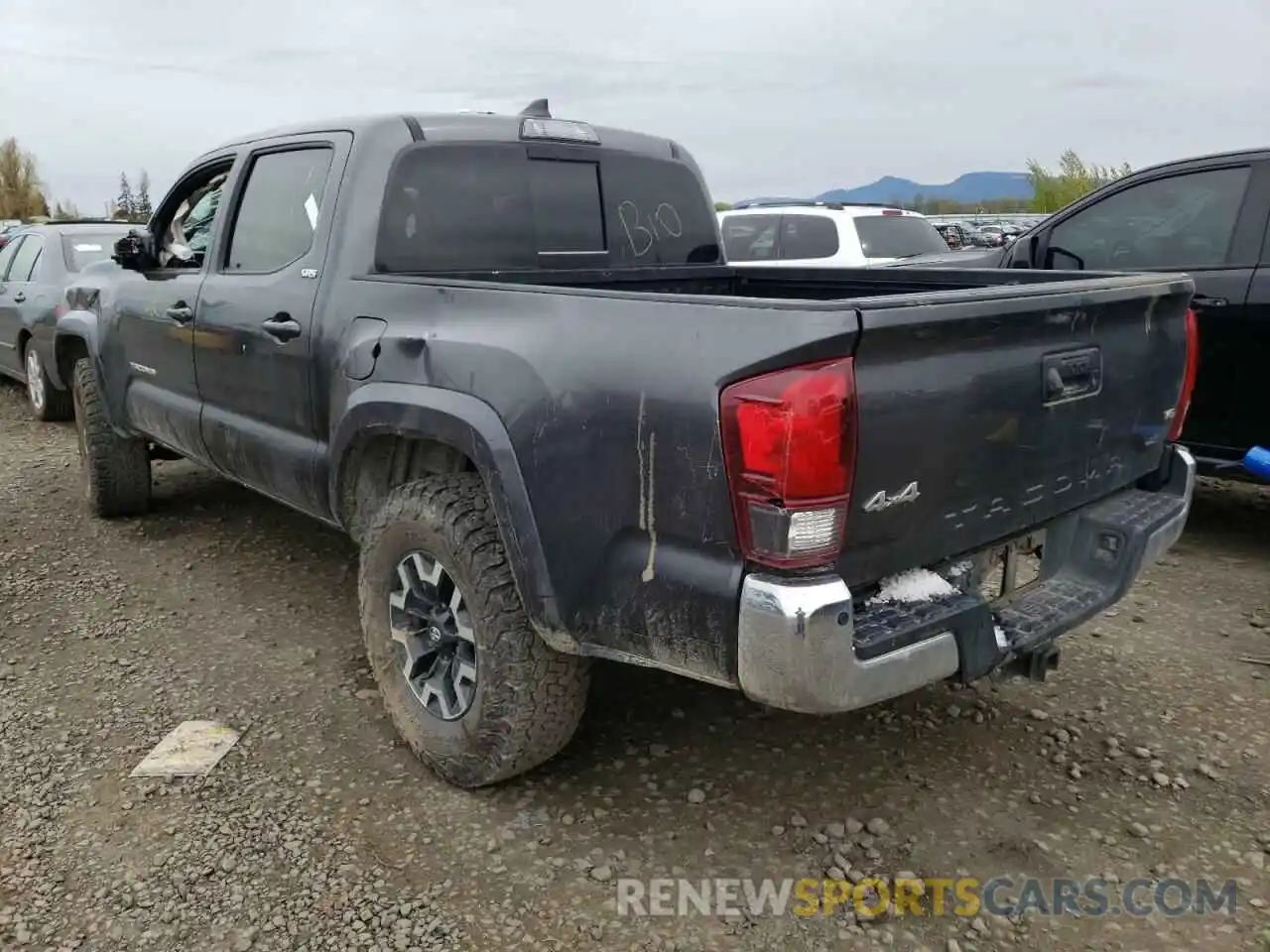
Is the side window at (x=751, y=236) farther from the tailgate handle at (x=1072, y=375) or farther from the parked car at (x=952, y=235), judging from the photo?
the parked car at (x=952, y=235)

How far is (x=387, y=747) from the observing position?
10.8 feet

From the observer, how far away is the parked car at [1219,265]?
15.4ft

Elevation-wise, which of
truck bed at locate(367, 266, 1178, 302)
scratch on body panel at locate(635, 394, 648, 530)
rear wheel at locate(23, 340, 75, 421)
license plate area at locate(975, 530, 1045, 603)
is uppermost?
truck bed at locate(367, 266, 1178, 302)

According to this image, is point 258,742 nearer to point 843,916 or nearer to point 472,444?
point 472,444

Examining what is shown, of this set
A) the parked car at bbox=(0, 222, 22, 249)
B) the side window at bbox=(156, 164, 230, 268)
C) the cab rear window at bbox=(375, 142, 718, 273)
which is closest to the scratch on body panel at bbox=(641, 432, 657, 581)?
the cab rear window at bbox=(375, 142, 718, 273)

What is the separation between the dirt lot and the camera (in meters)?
2.49

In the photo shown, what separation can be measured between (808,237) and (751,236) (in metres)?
0.61

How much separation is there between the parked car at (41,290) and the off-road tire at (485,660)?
6.10 m

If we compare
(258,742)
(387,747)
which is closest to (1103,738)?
(387,747)

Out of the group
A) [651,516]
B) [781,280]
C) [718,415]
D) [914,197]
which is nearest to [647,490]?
[651,516]

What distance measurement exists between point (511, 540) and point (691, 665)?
581 millimetres

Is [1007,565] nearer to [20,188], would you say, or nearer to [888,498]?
[888,498]

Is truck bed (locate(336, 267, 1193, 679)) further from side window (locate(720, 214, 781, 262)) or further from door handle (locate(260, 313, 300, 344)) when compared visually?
side window (locate(720, 214, 781, 262))

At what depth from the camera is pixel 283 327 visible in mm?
3512
